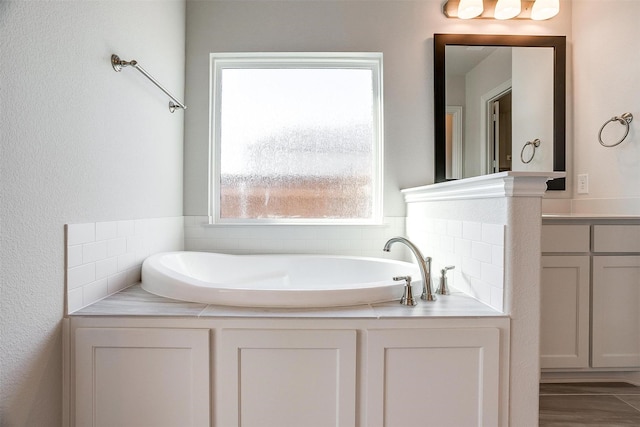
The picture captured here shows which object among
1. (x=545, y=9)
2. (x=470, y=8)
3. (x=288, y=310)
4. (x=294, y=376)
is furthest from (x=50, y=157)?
(x=545, y=9)

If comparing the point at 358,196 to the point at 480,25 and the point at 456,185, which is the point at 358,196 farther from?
the point at 480,25

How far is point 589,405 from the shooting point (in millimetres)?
1680

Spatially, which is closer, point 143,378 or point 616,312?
point 143,378

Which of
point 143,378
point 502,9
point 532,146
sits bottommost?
point 143,378

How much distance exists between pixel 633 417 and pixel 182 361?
1986 mm

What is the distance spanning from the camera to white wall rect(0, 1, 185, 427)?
98 cm

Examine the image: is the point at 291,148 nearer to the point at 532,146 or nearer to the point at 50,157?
the point at 50,157

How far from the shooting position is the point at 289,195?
237 cm

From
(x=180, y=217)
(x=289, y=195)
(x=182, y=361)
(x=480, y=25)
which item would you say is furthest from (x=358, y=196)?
(x=182, y=361)

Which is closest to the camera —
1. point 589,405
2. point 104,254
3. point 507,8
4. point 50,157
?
point 50,157

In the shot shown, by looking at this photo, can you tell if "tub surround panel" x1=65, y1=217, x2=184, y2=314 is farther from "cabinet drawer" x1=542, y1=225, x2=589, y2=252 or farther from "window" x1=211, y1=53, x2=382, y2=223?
"cabinet drawer" x1=542, y1=225, x2=589, y2=252

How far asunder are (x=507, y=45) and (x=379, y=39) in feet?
2.72

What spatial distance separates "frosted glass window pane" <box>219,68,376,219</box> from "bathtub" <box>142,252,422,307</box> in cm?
37

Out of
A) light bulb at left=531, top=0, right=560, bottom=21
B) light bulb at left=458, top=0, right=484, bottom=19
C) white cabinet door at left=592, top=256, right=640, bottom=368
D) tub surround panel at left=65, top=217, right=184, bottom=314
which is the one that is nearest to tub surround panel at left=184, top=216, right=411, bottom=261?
tub surround panel at left=65, top=217, right=184, bottom=314
